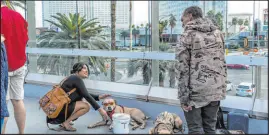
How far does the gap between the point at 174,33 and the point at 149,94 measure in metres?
1.10

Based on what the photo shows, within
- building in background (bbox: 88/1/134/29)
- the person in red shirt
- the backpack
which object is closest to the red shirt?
the person in red shirt

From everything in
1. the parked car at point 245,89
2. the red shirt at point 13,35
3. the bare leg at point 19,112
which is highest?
the red shirt at point 13,35

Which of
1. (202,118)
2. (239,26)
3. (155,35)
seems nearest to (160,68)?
(155,35)

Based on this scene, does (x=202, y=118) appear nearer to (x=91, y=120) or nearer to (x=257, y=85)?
(x=257, y=85)

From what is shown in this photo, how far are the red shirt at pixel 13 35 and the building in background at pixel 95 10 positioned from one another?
9.05ft

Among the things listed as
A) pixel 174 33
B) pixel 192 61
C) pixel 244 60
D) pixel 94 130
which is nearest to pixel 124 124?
pixel 94 130

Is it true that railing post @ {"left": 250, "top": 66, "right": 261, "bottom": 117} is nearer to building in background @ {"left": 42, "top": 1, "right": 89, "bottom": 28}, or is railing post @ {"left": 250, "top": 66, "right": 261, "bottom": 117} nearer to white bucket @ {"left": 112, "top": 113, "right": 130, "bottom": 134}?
white bucket @ {"left": 112, "top": 113, "right": 130, "bottom": 134}

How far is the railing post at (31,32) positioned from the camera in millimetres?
5383

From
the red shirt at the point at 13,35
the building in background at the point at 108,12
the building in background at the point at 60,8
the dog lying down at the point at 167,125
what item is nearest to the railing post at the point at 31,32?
the building in background at the point at 60,8

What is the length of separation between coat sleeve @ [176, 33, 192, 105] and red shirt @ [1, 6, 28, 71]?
1253 mm

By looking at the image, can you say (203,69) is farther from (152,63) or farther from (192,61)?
(152,63)

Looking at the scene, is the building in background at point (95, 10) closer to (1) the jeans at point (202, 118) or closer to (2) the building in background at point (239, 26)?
(2) the building in background at point (239, 26)

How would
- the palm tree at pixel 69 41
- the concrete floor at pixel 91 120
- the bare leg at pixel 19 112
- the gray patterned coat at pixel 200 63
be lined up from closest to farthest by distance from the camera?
the gray patterned coat at pixel 200 63 → the bare leg at pixel 19 112 → the concrete floor at pixel 91 120 → the palm tree at pixel 69 41

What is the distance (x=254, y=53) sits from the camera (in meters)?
3.38
